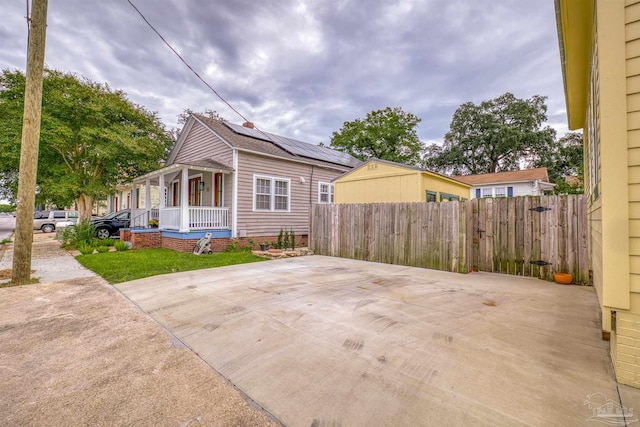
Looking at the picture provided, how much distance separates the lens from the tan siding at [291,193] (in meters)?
10.7

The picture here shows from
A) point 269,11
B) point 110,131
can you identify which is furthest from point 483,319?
point 110,131

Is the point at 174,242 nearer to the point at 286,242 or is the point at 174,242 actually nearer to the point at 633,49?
the point at 286,242

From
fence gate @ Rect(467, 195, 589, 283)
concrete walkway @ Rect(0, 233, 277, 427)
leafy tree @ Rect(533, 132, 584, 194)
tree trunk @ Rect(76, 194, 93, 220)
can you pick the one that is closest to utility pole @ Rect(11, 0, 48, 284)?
concrete walkway @ Rect(0, 233, 277, 427)

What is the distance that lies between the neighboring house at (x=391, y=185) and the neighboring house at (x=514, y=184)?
10854mm

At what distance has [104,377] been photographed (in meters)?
2.25

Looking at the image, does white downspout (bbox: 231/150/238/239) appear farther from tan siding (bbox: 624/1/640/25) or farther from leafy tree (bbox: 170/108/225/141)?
leafy tree (bbox: 170/108/225/141)

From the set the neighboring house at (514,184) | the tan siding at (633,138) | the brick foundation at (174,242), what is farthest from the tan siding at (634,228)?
the neighboring house at (514,184)

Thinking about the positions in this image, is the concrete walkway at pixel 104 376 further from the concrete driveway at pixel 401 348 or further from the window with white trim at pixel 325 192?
the window with white trim at pixel 325 192

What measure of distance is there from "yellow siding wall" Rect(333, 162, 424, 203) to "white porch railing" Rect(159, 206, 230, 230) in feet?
14.8

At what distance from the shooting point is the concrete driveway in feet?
5.97

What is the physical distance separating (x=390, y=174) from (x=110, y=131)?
45.2ft

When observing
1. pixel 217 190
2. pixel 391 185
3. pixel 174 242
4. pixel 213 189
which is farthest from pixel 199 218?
pixel 391 185

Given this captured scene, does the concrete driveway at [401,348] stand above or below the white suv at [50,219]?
below

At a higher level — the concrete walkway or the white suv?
the white suv
